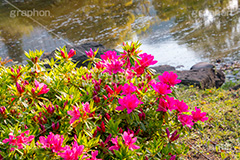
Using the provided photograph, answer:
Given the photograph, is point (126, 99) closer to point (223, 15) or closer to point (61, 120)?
point (61, 120)

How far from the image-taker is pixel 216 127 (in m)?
3.36

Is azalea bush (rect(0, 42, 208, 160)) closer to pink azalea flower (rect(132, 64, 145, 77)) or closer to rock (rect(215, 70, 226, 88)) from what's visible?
pink azalea flower (rect(132, 64, 145, 77))

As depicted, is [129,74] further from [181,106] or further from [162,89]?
[181,106]

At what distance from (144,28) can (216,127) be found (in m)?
7.89

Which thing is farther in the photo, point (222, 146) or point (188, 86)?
point (188, 86)

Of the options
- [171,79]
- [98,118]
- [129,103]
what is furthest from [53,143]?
[171,79]

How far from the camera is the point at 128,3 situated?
569 inches

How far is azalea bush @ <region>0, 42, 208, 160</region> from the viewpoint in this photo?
1.53 m

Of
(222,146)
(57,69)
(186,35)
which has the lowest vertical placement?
(222,146)

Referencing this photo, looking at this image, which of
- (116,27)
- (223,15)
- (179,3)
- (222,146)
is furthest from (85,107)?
(179,3)

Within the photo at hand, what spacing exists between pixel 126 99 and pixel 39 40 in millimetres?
10063

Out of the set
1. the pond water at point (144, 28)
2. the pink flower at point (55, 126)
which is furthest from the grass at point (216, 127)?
the pond water at point (144, 28)

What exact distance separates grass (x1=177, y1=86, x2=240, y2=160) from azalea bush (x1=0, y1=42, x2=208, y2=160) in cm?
50

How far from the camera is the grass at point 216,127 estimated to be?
282cm
